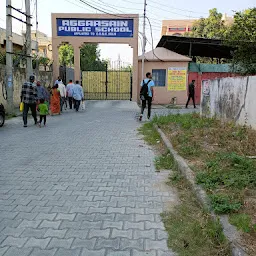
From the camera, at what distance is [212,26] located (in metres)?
31.0

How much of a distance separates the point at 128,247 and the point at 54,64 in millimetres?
17291

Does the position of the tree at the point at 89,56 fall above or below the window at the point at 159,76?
above

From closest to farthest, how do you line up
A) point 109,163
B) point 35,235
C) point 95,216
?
point 35,235
point 95,216
point 109,163

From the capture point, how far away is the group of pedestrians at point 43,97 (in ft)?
31.8

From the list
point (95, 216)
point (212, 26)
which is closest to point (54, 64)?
point (95, 216)

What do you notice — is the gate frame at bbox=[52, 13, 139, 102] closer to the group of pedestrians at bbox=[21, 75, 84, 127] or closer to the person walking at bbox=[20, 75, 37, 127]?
the group of pedestrians at bbox=[21, 75, 84, 127]

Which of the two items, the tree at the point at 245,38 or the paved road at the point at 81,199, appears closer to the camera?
the paved road at the point at 81,199

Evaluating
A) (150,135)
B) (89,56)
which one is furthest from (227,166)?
(89,56)

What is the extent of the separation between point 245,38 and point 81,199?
11041mm

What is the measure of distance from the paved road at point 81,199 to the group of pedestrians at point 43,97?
9.27 ft

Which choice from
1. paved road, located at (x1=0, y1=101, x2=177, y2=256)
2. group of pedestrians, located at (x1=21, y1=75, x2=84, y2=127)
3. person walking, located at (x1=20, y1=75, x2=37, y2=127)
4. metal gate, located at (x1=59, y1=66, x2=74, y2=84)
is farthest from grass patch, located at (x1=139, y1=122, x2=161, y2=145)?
metal gate, located at (x1=59, y1=66, x2=74, y2=84)

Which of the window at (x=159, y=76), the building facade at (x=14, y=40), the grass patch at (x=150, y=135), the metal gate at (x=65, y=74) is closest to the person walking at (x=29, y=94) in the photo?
the grass patch at (x=150, y=135)

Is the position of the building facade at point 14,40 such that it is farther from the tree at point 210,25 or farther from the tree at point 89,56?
the tree at point 210,25

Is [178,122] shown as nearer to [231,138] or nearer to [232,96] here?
[232,96]
